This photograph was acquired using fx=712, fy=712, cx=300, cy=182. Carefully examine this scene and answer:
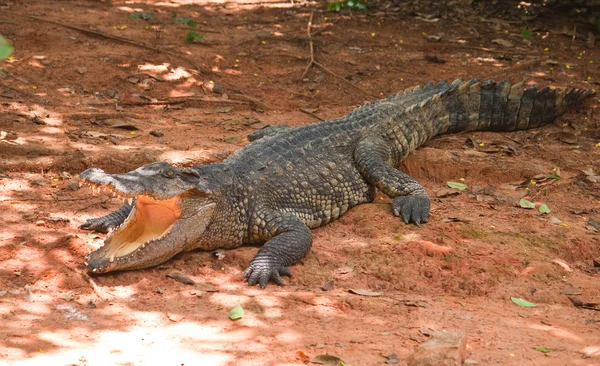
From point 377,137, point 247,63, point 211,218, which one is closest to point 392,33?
point 247,63

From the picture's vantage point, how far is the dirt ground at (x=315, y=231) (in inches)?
159

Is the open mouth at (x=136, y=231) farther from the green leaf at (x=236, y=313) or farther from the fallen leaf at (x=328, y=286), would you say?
the fallen leaf at (x=328, y=286)

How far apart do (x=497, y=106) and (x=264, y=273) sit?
4.16 meters

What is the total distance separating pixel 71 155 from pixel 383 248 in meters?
3.00

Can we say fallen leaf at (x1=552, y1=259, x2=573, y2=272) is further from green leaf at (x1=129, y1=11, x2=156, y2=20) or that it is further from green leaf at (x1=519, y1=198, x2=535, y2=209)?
green leaf at (x1=129, y1=11, x2=156, y2=20)

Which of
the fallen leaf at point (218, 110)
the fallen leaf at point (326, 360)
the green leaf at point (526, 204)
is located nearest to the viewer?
the fallen leaf at point (326, 360)

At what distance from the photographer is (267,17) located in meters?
11.3

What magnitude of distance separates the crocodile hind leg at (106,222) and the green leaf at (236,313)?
4.72ft

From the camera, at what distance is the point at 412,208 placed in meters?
5.93

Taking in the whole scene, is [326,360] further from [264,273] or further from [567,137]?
[567,137]

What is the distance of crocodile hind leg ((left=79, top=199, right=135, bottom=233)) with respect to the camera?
17.5 feet

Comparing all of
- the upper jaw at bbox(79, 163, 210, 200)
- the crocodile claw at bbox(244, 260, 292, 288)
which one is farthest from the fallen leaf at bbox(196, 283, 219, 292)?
the upper jaw at bbox(79, 163, 210, 200)

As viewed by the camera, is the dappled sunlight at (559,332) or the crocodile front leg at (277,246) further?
the crocodile front leg at (277,246)

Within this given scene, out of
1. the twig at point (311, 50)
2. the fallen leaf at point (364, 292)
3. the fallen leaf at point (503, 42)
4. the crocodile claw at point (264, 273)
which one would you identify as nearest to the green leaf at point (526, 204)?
the fallen leaf at point (364, 292)
